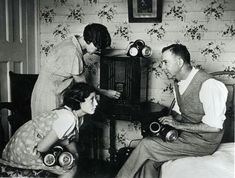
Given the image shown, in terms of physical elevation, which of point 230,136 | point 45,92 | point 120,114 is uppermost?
point 45,92

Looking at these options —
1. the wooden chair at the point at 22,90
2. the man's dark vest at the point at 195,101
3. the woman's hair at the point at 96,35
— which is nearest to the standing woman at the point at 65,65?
the woman's hair at the point at 96,35

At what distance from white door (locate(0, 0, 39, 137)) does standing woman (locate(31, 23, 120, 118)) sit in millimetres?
665

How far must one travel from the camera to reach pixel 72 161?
Answer: 161cm

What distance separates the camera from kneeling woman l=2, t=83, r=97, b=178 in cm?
165

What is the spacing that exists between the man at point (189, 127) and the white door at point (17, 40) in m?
1.56

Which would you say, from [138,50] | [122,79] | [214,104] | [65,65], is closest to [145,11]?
[138,50]

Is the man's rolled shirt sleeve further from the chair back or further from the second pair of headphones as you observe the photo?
the chair back

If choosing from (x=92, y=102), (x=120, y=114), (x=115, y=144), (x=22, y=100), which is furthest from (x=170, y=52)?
(x=115, y=144)

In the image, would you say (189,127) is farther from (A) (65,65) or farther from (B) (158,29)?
(B) (158,29)

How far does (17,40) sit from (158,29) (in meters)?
1.34

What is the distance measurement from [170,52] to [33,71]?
1869 mm

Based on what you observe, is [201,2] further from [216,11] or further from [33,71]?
[33,71]

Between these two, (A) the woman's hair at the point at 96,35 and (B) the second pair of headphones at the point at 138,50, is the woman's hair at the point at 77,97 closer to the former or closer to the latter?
(A) the woman's hair at the point at 96,35

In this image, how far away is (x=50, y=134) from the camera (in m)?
1.63
